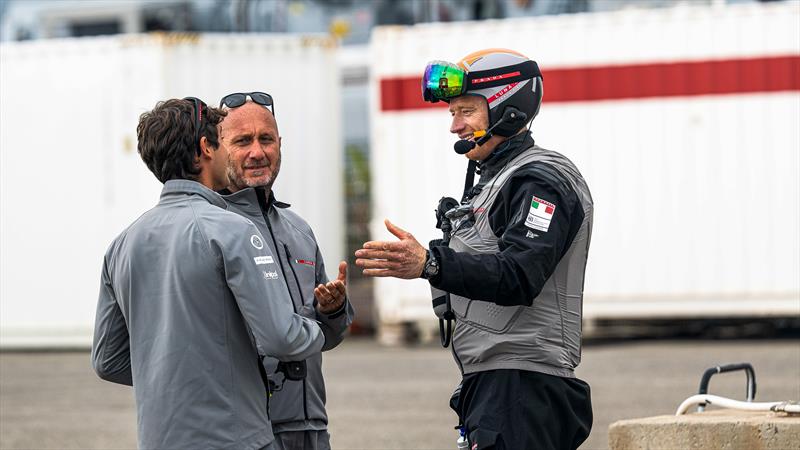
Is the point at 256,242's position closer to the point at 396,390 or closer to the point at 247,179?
the point at 247,179

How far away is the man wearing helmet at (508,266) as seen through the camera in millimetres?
3895

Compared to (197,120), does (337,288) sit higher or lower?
lower

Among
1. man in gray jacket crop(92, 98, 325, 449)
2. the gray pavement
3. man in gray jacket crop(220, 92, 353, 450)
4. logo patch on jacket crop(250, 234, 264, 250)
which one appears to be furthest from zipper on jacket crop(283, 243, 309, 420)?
the gray pavement

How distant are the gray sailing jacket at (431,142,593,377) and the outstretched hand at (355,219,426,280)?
8cm

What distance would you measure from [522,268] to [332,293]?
2.15 ft

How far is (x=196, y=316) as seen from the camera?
148 inches

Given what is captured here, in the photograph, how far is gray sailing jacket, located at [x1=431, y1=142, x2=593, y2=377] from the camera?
3.90m

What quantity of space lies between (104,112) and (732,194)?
23.1 ft

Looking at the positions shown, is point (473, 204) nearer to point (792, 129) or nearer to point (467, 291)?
point (467, 291)

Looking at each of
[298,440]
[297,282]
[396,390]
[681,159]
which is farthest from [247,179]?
[681,159]

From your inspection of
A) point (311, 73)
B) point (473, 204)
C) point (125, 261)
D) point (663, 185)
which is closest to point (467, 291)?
point (473, 204)

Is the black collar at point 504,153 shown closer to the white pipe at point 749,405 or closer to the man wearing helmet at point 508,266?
the man wearing helmet at point 508,266

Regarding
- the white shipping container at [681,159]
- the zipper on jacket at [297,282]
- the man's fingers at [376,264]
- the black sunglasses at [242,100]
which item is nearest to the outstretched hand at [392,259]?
the man's fingers at [376,264]

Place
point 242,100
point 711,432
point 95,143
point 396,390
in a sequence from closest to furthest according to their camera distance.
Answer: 1. point 242,100
2. point 711,432
3. point 396,390
4. point 95,143
